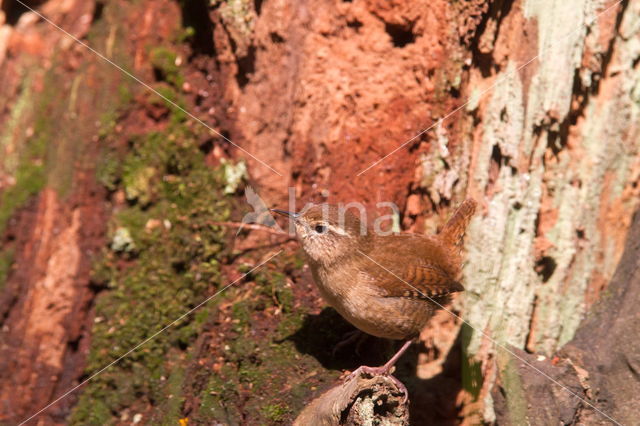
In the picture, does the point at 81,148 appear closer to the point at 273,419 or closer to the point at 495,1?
the point at 273,419

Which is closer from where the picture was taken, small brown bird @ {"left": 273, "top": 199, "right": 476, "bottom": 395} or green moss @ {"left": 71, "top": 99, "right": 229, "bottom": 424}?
small brown bird @ {"left": 273, "top": 199, "right": 476, "bottom": 395}

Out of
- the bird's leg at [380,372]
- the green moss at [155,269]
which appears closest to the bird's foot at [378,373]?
the bird's leg at [380,372]

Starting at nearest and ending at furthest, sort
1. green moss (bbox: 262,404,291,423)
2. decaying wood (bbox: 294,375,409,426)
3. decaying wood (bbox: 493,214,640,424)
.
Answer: decaying wood (bbox: 294,375,409,426), green moss (bbox: 262,404,291,423), decaying wood (bbox: 493,214,640,424)

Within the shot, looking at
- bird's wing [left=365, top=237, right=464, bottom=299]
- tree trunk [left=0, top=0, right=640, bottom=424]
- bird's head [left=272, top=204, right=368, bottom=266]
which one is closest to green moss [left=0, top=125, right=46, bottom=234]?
tree trunk [left=0, top=0, right=640, bottom=424]

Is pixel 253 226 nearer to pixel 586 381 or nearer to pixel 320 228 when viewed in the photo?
pixel 320 228

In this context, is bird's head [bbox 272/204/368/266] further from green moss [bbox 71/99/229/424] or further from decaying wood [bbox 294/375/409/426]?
green moss [bbox 71/99/229/424]

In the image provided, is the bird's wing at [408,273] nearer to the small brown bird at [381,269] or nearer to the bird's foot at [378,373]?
the small brown bird at [381,269]

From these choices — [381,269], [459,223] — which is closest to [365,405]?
[381,269]
